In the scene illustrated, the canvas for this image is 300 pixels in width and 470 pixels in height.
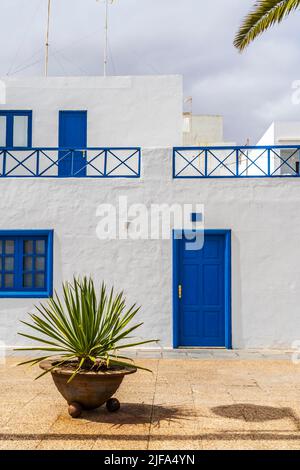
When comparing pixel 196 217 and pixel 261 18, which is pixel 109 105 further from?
pixel 261 18

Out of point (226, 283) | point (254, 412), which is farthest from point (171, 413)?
point (226, 283)

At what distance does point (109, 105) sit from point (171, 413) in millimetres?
10635

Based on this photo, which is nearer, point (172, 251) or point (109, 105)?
point (172, 251)

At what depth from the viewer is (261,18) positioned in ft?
32.5

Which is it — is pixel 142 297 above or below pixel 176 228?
below

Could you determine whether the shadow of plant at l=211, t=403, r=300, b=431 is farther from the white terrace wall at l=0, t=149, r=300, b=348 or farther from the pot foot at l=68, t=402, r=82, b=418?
the white terrace wall at l=0, t=149, r=300, b=348

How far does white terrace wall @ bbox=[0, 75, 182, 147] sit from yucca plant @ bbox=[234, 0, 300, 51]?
5.61 m

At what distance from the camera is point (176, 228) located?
12.3 meters

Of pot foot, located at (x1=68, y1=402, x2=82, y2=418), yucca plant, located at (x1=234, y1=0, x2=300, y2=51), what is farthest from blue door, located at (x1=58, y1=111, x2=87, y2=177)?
pot foot, located at (x1=68, y1=402, x2=82, y2=418)

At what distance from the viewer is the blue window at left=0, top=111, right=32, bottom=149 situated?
16172mm
